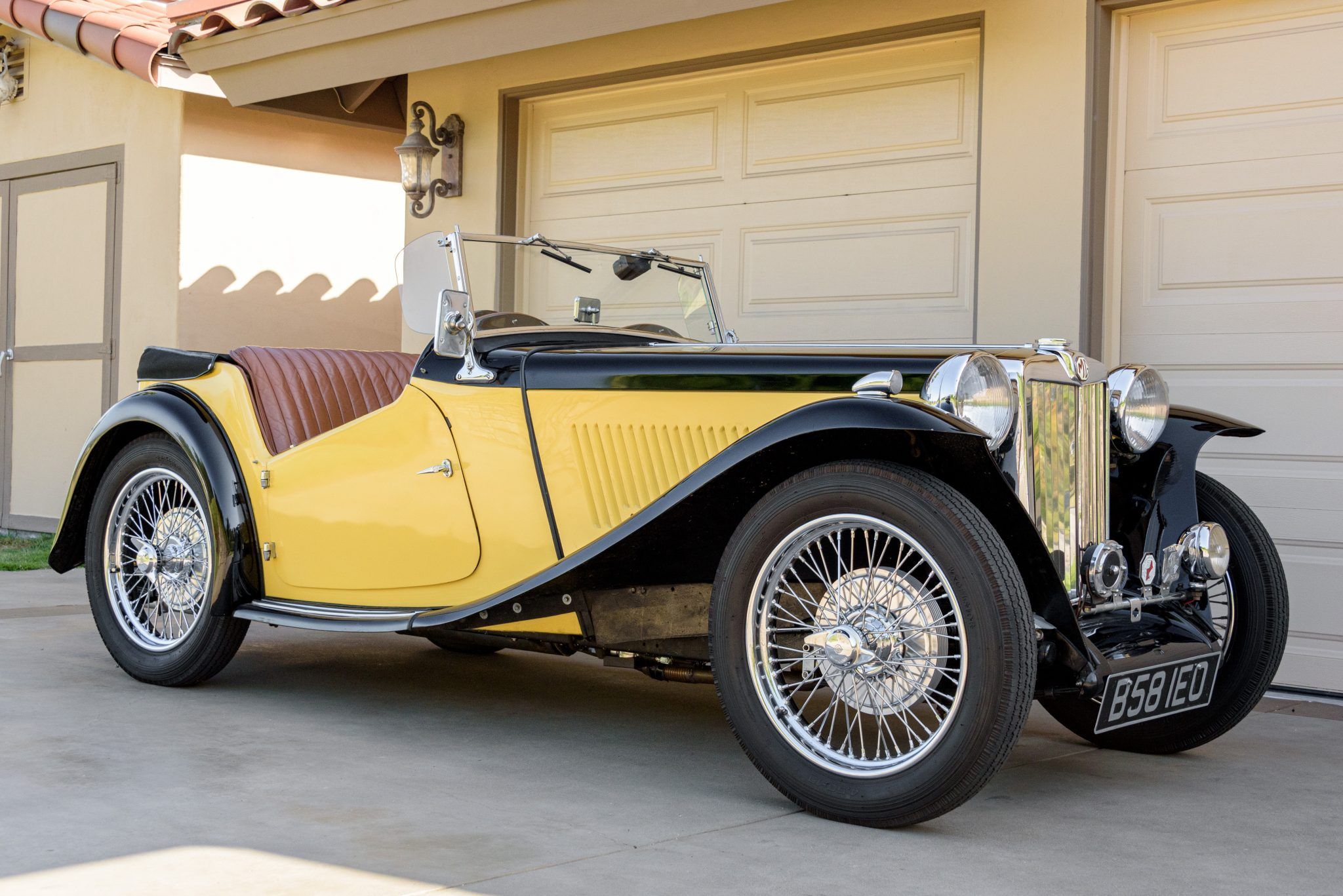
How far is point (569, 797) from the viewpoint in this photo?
318cm

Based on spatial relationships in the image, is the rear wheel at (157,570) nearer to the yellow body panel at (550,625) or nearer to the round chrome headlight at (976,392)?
the yellow body panel at (550,625)

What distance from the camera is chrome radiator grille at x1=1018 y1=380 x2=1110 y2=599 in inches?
130

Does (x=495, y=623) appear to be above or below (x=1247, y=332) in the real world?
below

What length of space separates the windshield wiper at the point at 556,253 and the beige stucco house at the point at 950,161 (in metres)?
1.50

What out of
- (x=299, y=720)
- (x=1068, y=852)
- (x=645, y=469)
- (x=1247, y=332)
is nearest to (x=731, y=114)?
(x=1247, y=332)

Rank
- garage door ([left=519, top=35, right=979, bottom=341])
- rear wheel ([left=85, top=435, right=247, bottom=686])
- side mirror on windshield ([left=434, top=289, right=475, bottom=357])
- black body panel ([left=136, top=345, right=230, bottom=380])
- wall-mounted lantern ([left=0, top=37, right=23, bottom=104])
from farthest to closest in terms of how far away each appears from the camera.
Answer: wall-mounted lantern ([left=0, top=37, right=23, bottom=104]) < garage door ([left=519, top=35, right=979, bottom=341]) < black body panel ([left=136, top=345, right=230, bottom=380]) < rear wheel ([left=85, top=435, right=247, bottom=686]) < side mirror on windshield ([left=434, top=289, right=475, bottom=357])

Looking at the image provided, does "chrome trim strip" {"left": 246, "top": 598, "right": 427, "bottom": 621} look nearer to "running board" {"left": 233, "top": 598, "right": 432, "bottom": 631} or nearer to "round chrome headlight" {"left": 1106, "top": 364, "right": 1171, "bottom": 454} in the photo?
"running board" {"left": 233, "top": 598, "right": 432, "bottom": 631}

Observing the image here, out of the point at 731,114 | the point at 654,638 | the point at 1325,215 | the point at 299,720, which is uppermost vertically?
the point at 731,114

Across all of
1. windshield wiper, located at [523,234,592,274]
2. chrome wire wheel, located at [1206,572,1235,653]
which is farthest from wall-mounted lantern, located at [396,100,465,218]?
chrome wire wheel, located at [1206,572,1235,653]

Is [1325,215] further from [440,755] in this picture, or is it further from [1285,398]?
[440,755]

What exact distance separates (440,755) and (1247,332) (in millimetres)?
3180

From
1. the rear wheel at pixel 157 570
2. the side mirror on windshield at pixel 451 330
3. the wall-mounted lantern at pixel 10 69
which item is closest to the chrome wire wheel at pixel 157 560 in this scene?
the rear wheel at pixel 157 570

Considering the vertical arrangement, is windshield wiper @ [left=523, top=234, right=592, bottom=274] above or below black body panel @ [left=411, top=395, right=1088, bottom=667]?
above

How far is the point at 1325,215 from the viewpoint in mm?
4758
